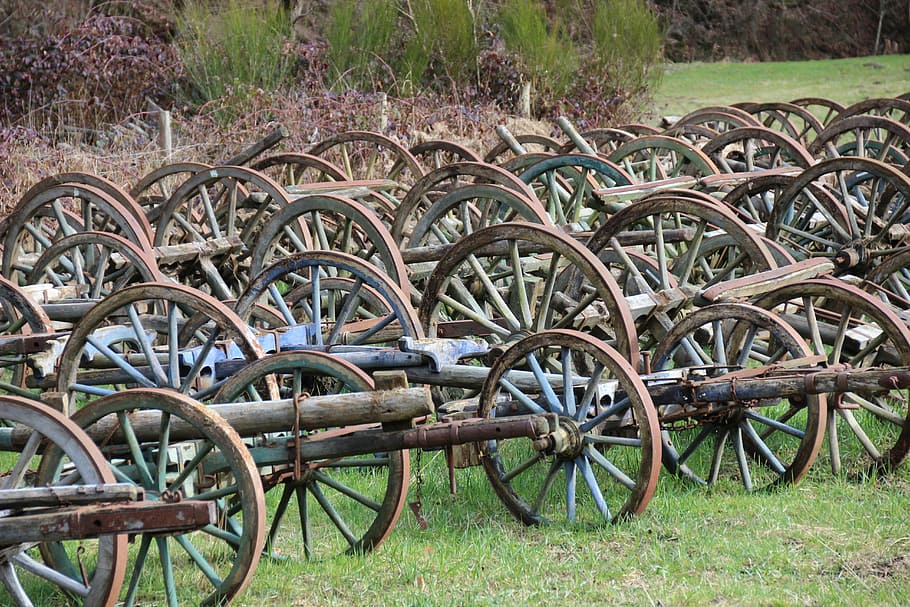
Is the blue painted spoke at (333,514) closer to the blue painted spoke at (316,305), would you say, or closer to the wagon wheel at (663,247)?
the blue painted spoke at (316,305)

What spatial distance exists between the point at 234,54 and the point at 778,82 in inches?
488

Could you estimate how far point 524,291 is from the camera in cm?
629

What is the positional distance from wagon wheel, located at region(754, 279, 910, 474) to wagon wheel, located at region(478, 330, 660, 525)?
38.4 inches

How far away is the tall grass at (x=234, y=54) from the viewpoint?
1543 cm

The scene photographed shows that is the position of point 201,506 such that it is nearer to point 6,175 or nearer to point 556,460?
point 556,460

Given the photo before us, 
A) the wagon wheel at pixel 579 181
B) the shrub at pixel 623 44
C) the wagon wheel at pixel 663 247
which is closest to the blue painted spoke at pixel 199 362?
the wagon wheel at pixel 663 247

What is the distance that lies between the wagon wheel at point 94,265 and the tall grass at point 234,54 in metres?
6.40

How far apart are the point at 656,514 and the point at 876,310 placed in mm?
1374

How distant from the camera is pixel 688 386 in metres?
5.25

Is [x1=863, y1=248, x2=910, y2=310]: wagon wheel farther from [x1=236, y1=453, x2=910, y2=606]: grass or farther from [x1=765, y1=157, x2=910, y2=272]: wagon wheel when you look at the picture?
[x1=236, y1=453, x2=910, y2=606]: grass

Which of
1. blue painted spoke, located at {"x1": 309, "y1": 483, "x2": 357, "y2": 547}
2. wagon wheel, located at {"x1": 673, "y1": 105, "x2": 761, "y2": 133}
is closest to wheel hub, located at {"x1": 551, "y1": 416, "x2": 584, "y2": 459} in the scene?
blue painted spoke, located at {"x1": 309, "y1": 483, "x2": 357, "y2": 547}

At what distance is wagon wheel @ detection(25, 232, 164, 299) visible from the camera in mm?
6930

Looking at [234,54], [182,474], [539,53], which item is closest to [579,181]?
[182,474]

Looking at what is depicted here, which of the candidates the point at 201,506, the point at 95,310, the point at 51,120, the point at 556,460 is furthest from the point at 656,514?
the point at 51,120
